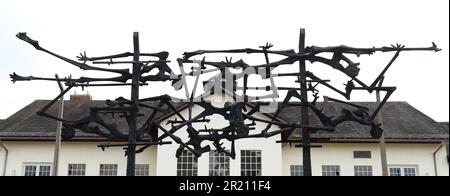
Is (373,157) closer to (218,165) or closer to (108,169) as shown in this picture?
(218,165)

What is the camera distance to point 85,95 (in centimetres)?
2664

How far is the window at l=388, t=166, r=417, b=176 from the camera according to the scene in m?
20.7

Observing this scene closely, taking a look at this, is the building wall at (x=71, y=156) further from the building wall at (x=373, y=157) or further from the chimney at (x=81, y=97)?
the building wall at (x=373, y=157)

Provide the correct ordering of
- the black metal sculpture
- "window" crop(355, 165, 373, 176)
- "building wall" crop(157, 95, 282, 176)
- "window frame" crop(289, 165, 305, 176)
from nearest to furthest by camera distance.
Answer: the black metal sculpture, "building wall" crop(157, 95, 282, 176), "window" crop(355, 165, 373, 176), "window frame" crop(289, 165, 305, 176)

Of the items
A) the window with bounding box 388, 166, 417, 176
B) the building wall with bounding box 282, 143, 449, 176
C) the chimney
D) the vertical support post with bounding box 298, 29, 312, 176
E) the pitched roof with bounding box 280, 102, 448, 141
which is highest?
the chimney

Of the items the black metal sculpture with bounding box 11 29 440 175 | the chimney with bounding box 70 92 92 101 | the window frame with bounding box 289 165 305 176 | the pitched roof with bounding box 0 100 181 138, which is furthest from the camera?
the chimney with bounding box 70 92 92 101

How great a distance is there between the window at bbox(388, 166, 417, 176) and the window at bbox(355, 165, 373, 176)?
992 millimetres

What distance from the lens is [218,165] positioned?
19.5 meters

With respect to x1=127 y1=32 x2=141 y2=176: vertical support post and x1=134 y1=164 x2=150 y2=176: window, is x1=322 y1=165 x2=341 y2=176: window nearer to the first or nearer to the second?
x1=134 y1=164 x2=150 y2=176: window

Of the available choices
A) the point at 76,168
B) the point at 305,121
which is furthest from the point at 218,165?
the point at 305,121

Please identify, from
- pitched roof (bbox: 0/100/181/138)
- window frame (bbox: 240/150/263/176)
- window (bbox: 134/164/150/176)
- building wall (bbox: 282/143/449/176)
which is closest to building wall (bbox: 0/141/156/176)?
window (bbox: 134/164/150/176)

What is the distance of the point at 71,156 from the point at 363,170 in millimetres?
14286
